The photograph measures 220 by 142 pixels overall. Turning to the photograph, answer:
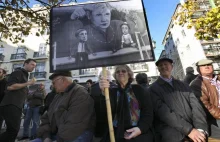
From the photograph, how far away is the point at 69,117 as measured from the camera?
A: 6.90 feet

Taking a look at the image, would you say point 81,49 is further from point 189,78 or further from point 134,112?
point 189,78

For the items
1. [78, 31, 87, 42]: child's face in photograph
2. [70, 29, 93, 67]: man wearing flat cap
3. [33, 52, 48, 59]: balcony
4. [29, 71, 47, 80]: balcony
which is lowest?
[70, 29, 93, 67]: man wearing flat cap

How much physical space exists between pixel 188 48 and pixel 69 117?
27.2 meters

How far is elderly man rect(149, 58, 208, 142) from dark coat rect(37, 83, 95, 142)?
1051 mm

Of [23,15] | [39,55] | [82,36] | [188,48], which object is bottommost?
[82,36]

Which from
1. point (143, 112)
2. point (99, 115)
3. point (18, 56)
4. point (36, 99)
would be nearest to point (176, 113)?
point (143, 112)

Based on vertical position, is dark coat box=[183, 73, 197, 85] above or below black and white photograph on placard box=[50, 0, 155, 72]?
below

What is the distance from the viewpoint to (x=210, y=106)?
8.23 feet

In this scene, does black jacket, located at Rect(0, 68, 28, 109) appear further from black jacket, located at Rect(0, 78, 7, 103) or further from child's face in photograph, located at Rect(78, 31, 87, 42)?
child's face in photograph, located at Rect(78, 31, 87, 42)

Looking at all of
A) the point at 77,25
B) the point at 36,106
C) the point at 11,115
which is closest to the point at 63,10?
the point at 77,25

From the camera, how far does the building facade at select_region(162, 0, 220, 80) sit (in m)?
23.2

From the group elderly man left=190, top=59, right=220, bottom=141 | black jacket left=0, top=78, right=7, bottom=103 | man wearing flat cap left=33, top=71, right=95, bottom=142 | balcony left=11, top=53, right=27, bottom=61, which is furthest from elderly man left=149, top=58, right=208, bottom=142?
balcony left=11, top=53, right=27, bottom=61

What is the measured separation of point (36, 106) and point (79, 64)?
3732 millimetres

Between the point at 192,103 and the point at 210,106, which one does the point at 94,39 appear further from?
the point at 210,106
